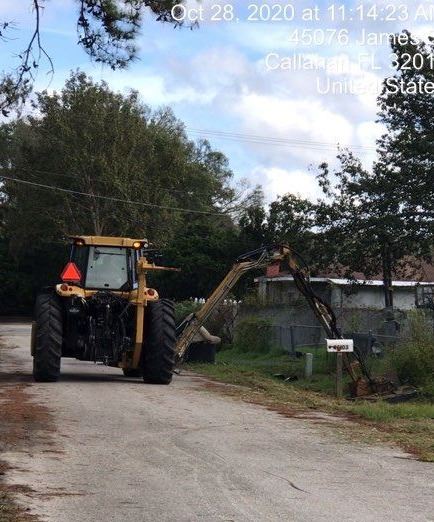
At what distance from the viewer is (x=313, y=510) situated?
8141mm

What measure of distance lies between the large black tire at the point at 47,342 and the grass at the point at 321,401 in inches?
148

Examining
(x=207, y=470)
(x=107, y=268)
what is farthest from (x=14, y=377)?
(x=207, y=470)

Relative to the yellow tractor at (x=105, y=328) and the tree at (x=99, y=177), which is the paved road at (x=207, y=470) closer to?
the yellow tractor at (x=105, y=328)

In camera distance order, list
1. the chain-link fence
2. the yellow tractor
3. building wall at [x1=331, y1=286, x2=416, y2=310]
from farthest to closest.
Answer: building wall at [x1=331, y1=286, x2=416, y2=310] < the chain-link fence < the yellow tractor

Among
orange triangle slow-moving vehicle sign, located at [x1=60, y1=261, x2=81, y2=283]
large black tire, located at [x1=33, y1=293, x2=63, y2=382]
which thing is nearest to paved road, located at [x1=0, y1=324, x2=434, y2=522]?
large black tire, located at [x1=33, y1=293, x2=63, y2=382]

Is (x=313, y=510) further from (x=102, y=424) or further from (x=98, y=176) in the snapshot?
(x=98, y=176)

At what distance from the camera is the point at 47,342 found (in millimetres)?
18844

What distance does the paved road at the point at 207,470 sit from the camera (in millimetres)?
8086

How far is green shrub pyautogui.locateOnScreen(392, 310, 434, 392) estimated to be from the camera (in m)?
19.6

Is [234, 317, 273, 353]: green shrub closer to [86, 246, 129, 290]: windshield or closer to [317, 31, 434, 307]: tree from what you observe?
[317, 31, 434, 307]: tree

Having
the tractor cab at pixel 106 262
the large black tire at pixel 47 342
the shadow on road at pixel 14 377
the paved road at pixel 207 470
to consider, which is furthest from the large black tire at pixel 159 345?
the paved road at pixel 207 470

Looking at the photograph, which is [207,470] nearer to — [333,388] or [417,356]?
[417,356]

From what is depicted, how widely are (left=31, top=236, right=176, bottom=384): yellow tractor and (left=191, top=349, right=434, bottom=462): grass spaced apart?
1.90 m

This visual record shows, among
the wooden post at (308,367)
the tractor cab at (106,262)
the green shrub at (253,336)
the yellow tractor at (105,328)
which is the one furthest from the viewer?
the green shrub at (253,336)
